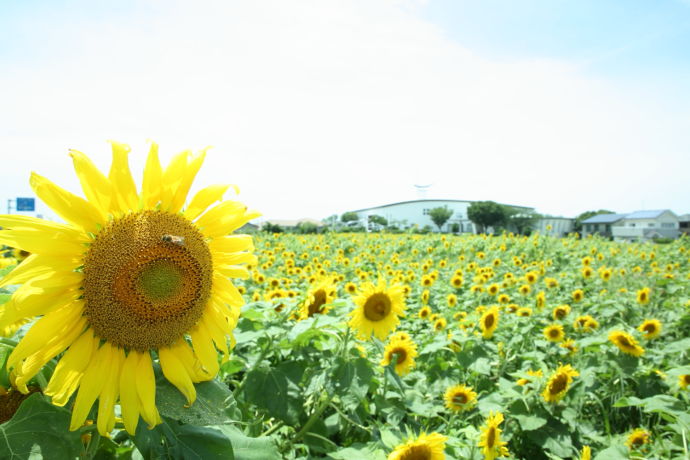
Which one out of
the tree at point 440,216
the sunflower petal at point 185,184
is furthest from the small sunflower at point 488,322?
the tree at point 440,216

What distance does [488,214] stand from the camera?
73.1 metres

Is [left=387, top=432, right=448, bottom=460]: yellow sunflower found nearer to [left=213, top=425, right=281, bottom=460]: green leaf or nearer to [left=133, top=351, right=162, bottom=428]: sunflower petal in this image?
[left=213, top=425, right=281, bottom=460]: green leaf

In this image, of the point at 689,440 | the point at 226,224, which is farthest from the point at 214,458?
the point at 689,440

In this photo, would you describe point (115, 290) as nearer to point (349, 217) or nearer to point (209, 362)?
point (209, 362)

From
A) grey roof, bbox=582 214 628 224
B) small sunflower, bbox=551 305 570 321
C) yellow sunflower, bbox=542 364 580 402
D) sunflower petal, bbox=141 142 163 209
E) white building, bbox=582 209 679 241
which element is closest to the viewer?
sunflower petal, bbox=141 142 163 209

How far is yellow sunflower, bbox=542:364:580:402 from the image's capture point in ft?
9.16

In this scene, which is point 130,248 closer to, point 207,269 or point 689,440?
point 207,269

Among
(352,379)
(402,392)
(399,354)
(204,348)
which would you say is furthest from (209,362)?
(399,354)

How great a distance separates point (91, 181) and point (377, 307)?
190cm

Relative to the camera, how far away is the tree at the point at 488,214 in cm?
7262

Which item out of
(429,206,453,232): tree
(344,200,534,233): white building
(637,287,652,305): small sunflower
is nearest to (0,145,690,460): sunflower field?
(637,287,652,305): small sunflower

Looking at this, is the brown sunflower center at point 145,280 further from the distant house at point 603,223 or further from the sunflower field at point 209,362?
the distant house at point 603,223

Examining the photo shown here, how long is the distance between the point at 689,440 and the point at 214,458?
2.56 m

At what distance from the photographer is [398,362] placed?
2.83 meters
